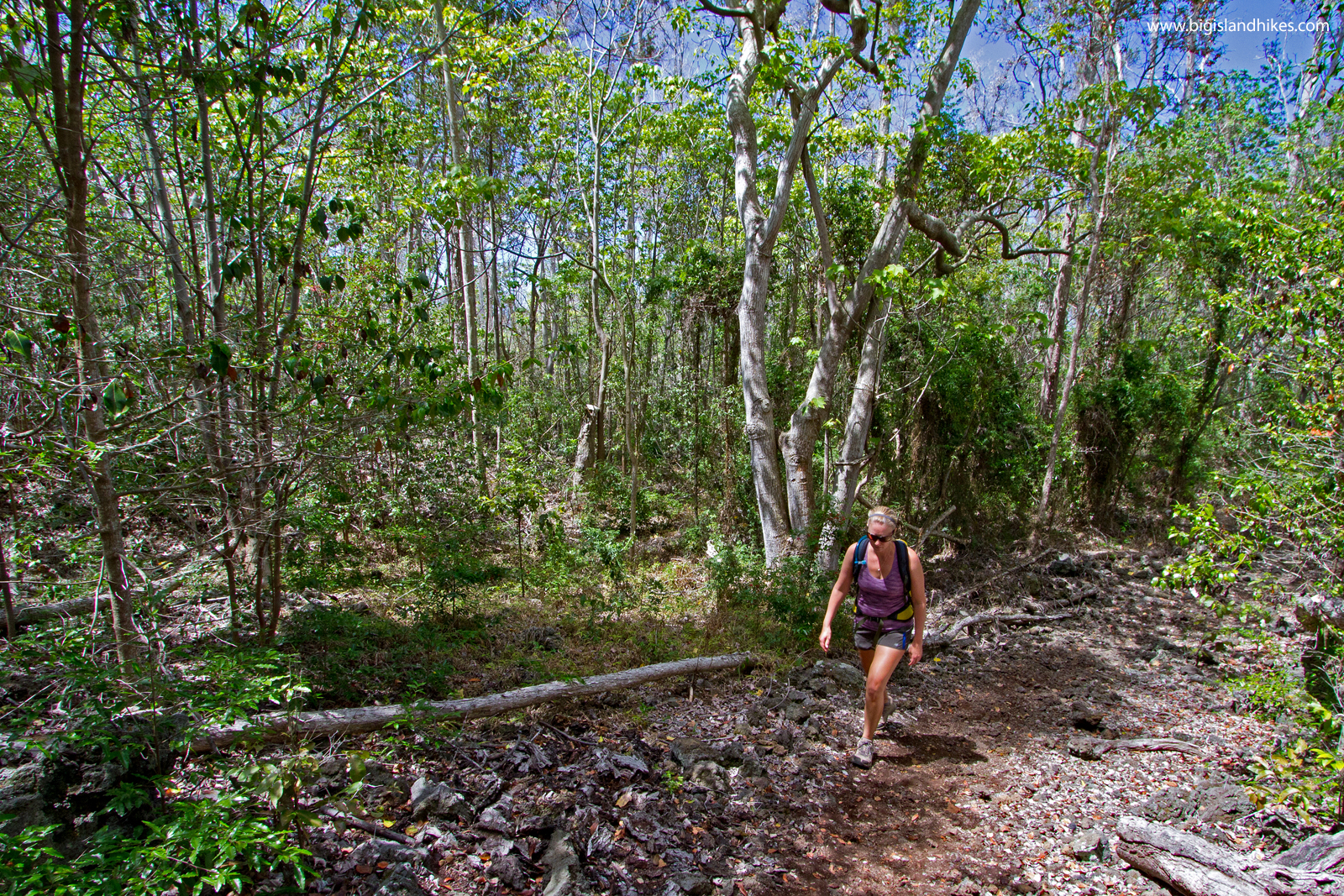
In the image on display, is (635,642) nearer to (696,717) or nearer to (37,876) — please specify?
(696,717)

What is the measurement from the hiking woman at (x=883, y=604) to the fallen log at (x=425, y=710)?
149 cm

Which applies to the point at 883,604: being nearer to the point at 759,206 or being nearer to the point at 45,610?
the point at 759,206

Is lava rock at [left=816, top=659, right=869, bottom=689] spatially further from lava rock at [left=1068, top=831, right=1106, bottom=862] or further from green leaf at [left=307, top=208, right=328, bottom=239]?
green leaf at [left=307, top=208, right=328, bottom=239]

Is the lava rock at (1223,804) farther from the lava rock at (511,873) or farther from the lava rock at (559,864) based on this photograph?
the lava rock at (511,873)

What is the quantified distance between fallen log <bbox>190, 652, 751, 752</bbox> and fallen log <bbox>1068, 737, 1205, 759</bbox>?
8.07 feet

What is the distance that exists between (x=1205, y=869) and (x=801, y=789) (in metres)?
1.90

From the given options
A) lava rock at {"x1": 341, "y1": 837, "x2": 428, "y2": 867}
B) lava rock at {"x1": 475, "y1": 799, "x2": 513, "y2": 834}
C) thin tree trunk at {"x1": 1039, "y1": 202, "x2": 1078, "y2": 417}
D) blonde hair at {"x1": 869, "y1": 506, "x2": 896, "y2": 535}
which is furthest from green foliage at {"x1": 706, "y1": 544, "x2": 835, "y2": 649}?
thin tree trunk at {"x1": 1039, "y1": 202, "x2": 1078, "y2": 417}

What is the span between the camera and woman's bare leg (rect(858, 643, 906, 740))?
14.0 ft

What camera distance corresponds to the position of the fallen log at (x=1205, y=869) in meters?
2.84

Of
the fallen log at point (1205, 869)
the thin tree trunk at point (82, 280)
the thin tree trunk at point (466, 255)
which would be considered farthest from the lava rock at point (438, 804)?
the thin tree trunk at point (466, 255)

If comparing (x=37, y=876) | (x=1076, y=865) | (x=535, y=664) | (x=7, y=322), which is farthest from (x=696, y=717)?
(x=7, y=322)

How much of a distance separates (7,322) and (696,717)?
443 centimetres

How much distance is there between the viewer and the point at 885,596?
4.32m

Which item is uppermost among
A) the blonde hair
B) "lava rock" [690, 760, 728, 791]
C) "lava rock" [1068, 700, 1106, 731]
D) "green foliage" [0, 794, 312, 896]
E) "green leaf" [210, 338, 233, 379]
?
"green leaf" [210, 338, 233, 379]
